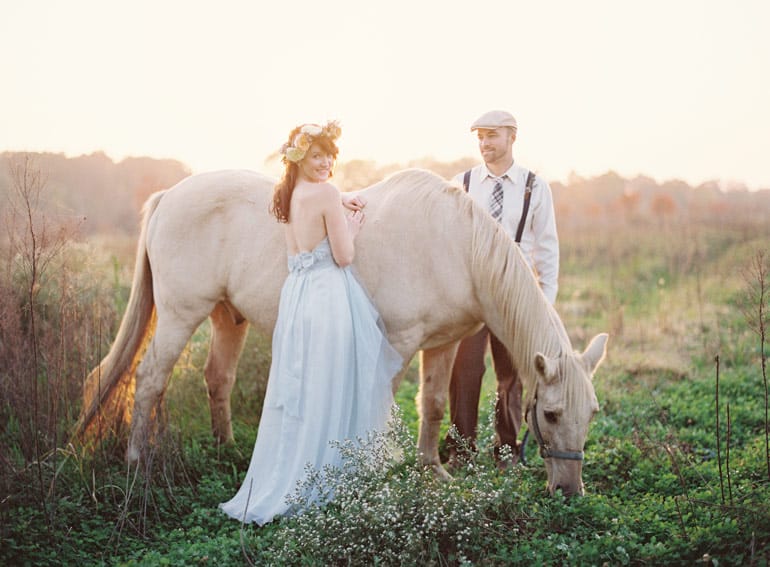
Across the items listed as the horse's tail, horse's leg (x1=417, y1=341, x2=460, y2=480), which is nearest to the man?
horse's leg (x1=417, y1=341, x2=460, y2=480)

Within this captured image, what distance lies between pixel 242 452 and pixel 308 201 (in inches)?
77.8

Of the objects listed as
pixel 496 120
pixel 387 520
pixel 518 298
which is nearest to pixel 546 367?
pixel 518 298

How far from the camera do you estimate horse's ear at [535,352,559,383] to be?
11.0ft

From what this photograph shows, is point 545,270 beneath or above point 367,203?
beneath

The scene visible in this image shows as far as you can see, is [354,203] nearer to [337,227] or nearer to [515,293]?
[337,227]

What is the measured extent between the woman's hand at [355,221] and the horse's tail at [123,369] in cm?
151

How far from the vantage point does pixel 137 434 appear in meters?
4.07

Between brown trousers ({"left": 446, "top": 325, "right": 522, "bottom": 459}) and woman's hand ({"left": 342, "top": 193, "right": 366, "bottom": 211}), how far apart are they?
1.23 m

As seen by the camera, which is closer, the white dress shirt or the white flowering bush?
the white flowering bush

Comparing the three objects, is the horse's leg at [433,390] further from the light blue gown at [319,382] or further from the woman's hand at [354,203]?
the woman's hand at [354,203]

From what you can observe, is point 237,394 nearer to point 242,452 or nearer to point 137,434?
point 242,452

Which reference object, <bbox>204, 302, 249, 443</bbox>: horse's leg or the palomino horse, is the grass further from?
the palomino horse

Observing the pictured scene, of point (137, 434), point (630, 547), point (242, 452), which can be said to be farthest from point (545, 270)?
point (137, 434)

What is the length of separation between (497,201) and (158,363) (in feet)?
8.07
